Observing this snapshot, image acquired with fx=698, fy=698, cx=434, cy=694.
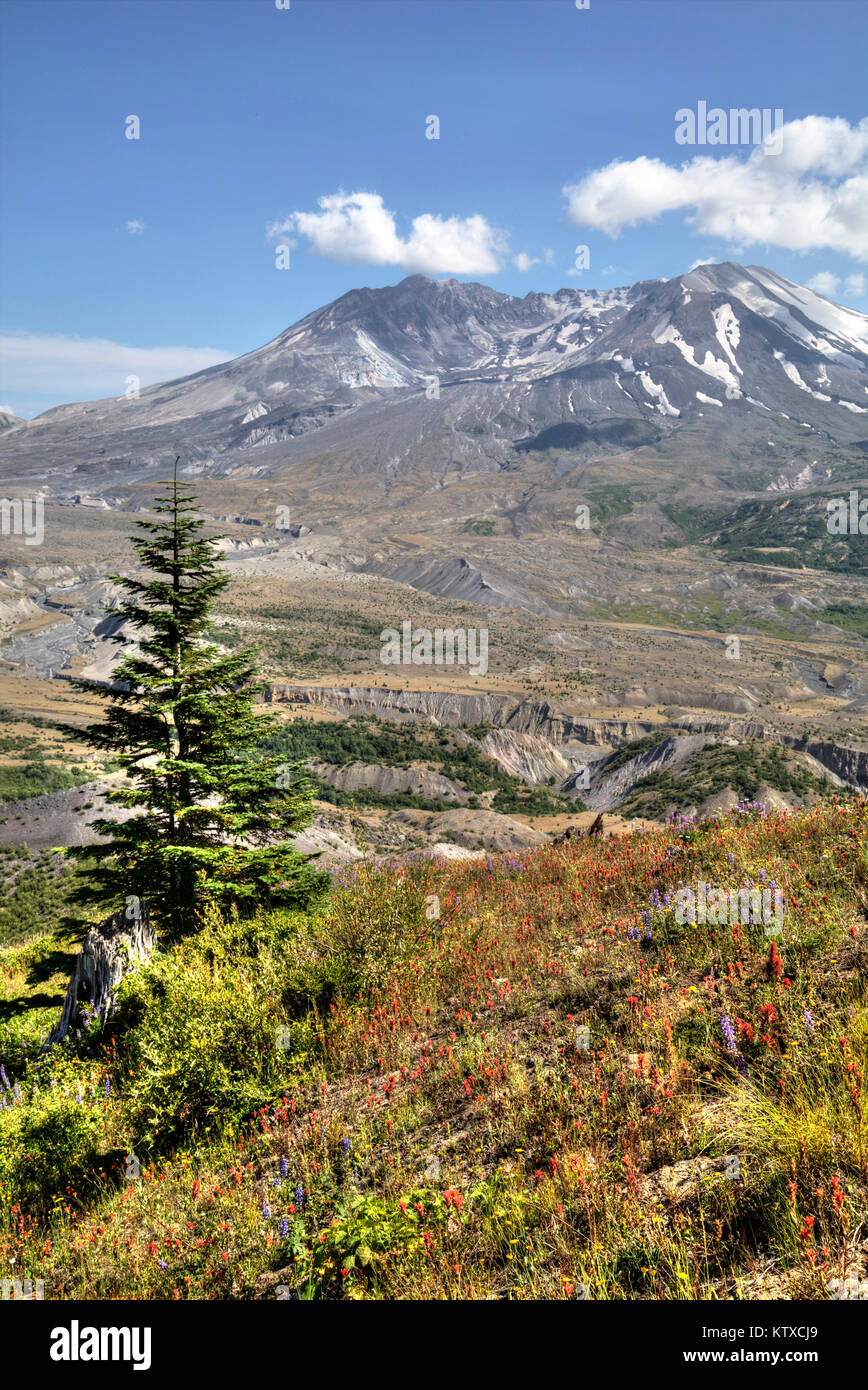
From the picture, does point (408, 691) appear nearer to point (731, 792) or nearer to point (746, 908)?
point (731, 792)

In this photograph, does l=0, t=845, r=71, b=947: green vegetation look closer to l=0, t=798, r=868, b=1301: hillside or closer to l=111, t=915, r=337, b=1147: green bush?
l=0, t=798, r=868, b=1301: hillside

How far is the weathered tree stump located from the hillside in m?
0.57

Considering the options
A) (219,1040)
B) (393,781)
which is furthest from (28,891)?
(393,781)

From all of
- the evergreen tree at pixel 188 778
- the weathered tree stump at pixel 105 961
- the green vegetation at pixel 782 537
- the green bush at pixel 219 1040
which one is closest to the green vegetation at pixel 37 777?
the evergreen tree at pixel 188 778

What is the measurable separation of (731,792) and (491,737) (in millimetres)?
31761

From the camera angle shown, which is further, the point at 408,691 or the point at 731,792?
the point at 408,691

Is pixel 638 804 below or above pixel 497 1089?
below

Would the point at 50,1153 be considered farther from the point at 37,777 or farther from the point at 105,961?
the point at 37,777

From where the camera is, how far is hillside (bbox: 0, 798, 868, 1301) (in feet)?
9.82

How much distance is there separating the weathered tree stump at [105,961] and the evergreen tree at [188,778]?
0.84m

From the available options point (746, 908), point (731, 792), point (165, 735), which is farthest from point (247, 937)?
point (731, 792)

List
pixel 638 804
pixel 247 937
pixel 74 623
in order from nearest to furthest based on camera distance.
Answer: pixel 247 937
pixel 638 804
pixel 74 623

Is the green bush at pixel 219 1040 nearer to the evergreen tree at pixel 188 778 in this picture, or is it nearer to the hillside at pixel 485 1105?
the hillside at pixel 485 1105
